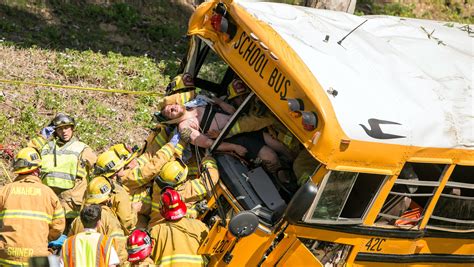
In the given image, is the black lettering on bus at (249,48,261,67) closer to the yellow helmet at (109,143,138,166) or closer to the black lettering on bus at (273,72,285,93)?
the black lettering on bus at (273,72,285,93)

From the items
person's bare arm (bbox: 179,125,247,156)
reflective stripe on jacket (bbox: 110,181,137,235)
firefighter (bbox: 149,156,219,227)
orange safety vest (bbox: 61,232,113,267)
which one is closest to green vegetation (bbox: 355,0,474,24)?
person's bare arm (bbox: 179,125,247,156)

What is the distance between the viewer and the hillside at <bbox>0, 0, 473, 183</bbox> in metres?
10.6

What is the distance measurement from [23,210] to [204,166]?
6.14 ft

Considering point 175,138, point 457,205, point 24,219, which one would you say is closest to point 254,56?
point 175,138

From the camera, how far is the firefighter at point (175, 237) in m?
6.59

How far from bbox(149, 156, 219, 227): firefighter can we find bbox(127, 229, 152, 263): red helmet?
3.08 feet

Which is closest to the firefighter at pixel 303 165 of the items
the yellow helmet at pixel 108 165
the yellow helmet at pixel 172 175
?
the yellow helmet at pixel 172 175

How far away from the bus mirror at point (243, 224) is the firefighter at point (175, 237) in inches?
20.5

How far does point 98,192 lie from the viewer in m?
7.02

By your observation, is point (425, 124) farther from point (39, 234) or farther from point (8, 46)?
point (8, 46)

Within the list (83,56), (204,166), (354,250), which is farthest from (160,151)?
(83,56)

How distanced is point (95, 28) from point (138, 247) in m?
8.44

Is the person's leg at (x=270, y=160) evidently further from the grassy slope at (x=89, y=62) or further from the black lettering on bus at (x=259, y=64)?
the grassy slope at (x=89, y=62)

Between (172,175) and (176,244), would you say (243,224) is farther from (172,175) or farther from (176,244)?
(172,175)
